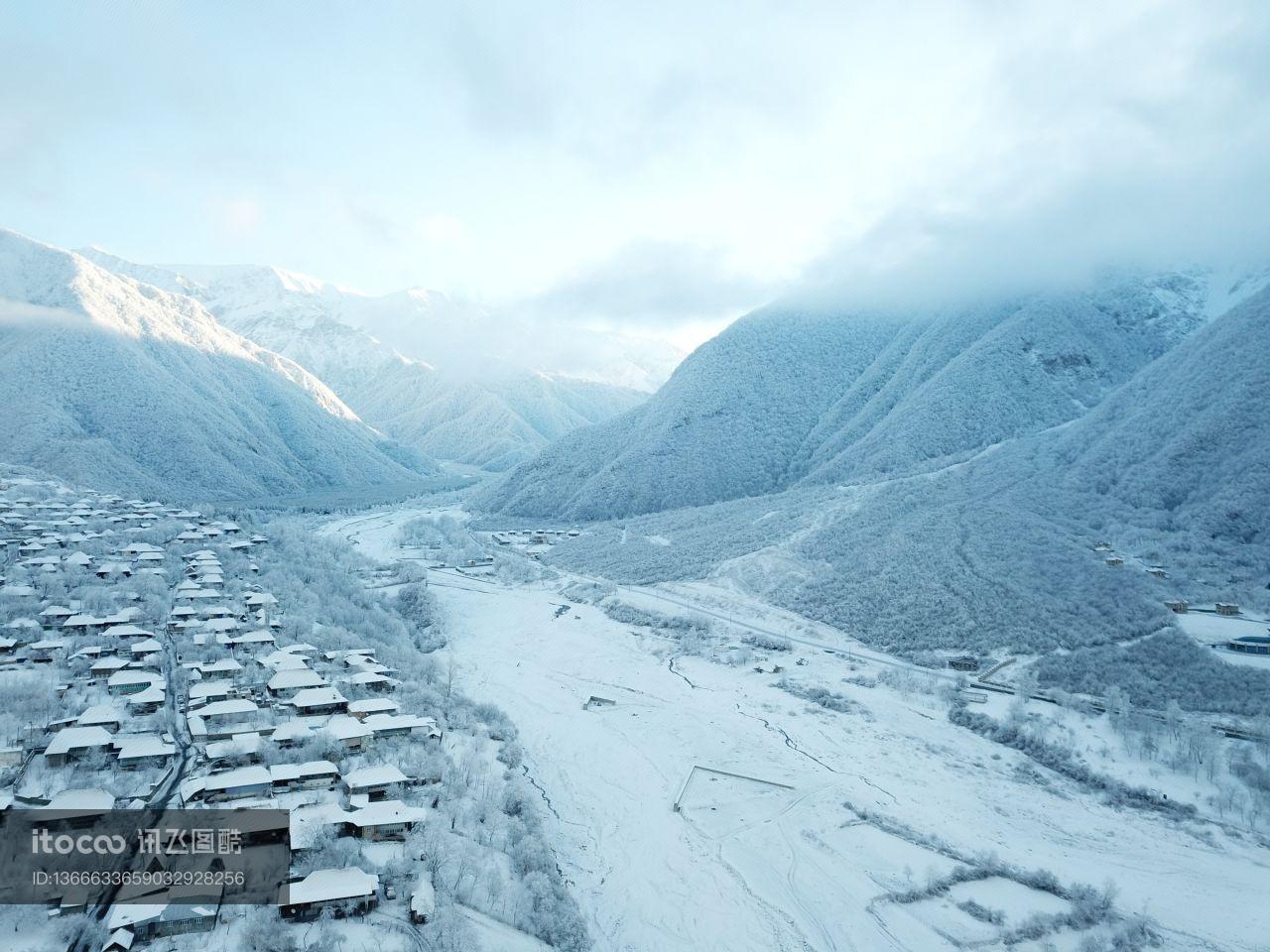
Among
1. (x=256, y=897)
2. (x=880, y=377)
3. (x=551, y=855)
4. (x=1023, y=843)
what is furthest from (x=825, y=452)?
(x=256, y=897)

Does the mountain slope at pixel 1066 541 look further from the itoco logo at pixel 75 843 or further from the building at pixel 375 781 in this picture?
the itoco logo at pixel 75 843

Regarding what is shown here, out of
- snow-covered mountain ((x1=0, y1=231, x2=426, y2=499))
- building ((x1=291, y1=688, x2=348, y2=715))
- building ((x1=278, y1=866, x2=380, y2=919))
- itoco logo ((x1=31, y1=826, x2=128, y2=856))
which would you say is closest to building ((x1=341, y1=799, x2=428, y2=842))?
building ((x1=278, y1=866, x2=380, y2=919))

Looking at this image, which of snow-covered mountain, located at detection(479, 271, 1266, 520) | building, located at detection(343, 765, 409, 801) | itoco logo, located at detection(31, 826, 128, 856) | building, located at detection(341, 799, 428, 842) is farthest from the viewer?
snow-covered mountain, located at detection(479, 271, 1266, 520)

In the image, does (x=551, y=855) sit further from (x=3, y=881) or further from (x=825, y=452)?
(x=825, y=452)

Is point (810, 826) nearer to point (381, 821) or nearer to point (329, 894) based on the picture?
point (381, 821)

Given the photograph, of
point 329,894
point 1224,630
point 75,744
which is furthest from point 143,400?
point 1224,630

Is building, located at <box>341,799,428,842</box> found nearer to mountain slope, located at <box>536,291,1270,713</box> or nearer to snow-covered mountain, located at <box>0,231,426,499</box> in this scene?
mountain slope, located at <box>536,291,1270,713</box>
